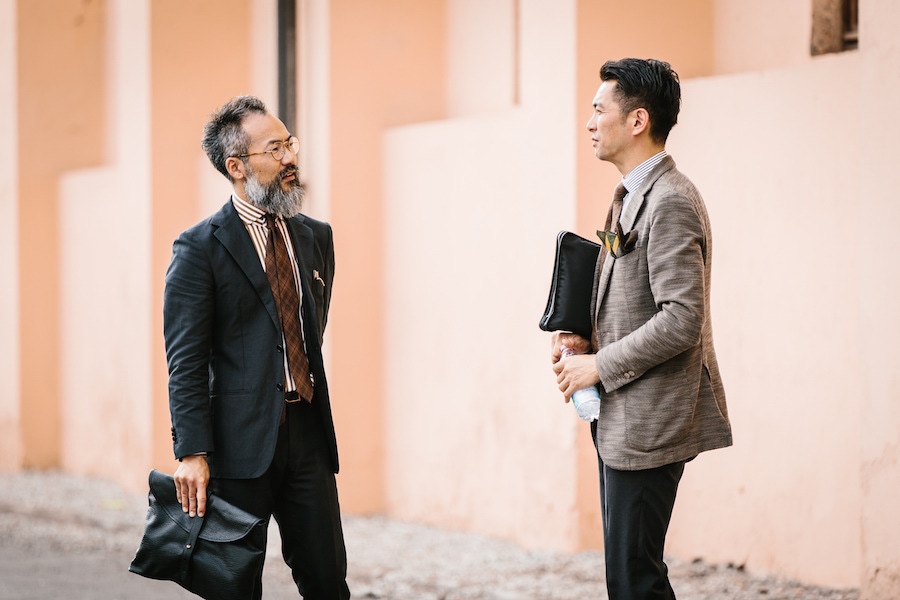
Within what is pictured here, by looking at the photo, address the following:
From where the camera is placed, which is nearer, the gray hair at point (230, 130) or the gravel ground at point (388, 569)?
the gray hair at point (230, 130)

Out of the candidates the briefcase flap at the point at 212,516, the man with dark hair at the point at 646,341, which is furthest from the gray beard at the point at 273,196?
the man with dark hair at the point at 646,341

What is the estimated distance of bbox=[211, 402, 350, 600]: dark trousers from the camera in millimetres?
4031

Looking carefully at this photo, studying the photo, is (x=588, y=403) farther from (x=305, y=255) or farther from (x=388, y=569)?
(x=388, y=569)

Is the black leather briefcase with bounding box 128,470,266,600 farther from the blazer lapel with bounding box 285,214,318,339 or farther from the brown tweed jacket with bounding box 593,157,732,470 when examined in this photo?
the brown tweed jacket with bounding box 593,157,732,470

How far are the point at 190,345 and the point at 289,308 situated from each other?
0.36 meters

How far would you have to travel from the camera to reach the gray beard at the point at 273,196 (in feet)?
13.3

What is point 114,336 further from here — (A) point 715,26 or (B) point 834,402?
(B) point 834,402

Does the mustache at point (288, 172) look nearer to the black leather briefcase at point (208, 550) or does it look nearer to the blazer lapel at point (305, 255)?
the blazer lapel at point (305, 255)

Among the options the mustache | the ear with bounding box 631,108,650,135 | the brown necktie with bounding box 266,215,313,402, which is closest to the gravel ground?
the brown necktie with bounding box 266,215,313,402

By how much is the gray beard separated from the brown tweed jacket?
111 centimetres

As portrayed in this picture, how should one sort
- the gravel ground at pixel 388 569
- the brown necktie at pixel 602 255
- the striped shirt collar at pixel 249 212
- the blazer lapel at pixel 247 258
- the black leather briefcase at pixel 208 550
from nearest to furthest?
the brown necktie at pixel 602 255, the black leather briefcase at pixel 208 550, the blazer lapel at pixel 247 258, the striped shirt collar at pixel 249 212, the gravel ground at pixel 388 569

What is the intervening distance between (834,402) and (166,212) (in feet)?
18.4

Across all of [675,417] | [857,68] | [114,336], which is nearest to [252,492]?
[675,417]

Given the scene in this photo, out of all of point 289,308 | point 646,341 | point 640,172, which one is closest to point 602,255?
point 640,172
